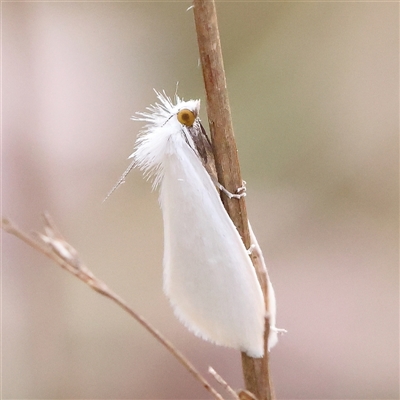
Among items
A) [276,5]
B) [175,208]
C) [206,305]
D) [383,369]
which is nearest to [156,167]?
[175,208]

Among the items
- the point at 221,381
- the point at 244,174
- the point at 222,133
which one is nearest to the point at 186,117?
the point at 222,133

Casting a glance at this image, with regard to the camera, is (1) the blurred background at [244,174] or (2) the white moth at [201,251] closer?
(2) the white moth at [201,251]

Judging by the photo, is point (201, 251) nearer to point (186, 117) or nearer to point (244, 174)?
point (186, 117)

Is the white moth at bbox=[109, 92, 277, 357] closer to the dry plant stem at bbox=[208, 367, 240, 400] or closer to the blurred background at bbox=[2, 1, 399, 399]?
the dry plant stem at bbox=[208, 367, 240, 400]

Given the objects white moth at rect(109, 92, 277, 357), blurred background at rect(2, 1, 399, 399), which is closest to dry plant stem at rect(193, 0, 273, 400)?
white moth at rect(109, 92, 277, 357)

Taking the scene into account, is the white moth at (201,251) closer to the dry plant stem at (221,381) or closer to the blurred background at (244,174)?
the dry plant stem at (221,381)

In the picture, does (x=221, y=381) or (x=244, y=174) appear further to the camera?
(x=244, y=174)

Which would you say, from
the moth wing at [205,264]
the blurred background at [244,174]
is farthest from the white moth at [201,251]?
the blurred background at [244,174]

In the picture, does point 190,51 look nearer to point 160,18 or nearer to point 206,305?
point 160,18
